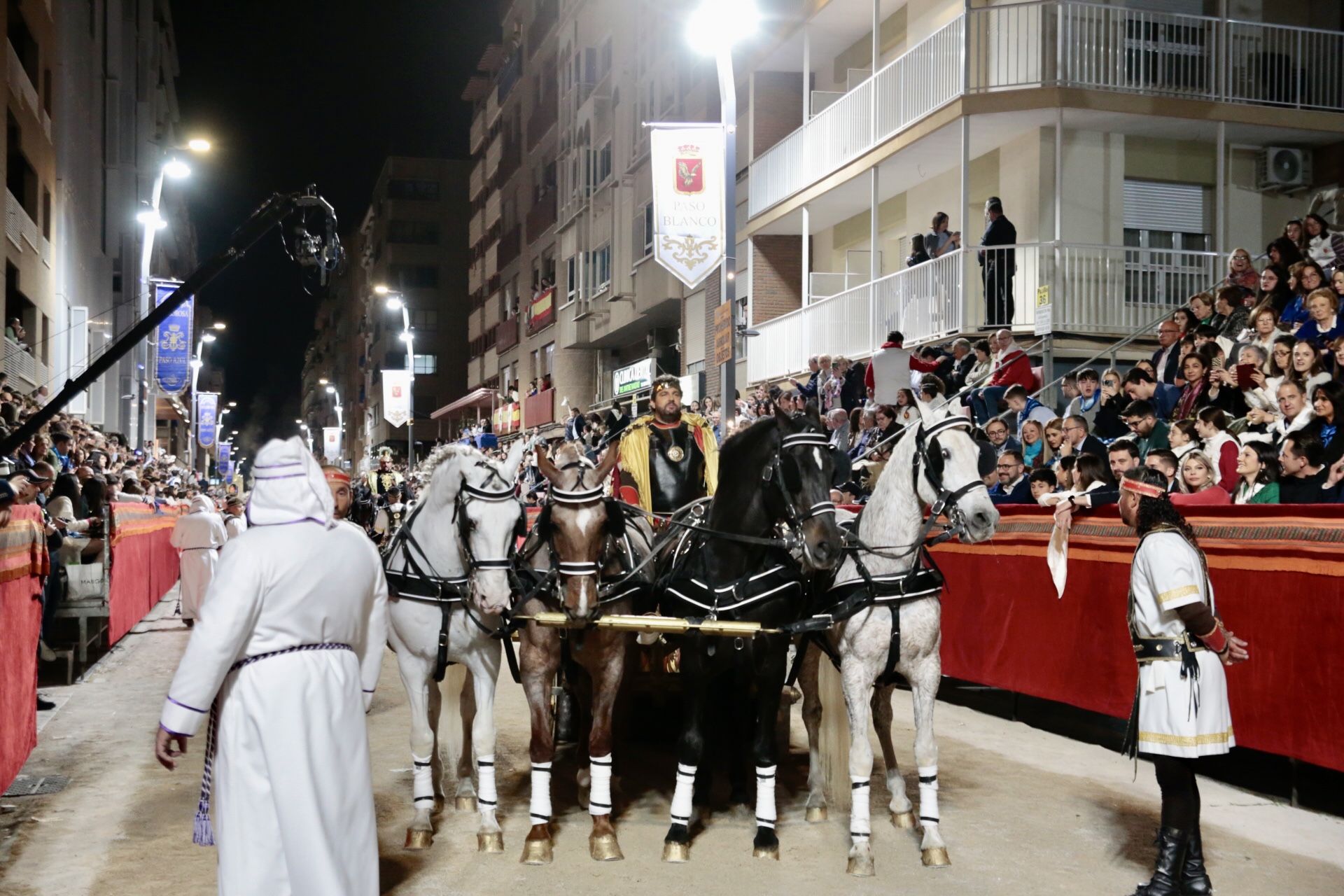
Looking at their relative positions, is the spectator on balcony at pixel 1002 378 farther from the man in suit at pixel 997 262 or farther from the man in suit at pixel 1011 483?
the man in suit at pixel 1011 483

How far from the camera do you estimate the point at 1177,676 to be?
6.54 meters

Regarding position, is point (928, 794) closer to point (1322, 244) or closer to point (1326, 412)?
point (1326, 412)

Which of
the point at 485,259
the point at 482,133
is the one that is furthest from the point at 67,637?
the point at 482,133

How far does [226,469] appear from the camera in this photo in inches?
4668

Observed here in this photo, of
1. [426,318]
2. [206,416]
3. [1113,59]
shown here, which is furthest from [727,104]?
[426,318]

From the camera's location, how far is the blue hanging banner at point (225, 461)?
362 feet

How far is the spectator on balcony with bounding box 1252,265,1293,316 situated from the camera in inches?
574

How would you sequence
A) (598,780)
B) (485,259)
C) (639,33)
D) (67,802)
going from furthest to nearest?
(485,259) < (639,33) < (67,802) < (598,780)

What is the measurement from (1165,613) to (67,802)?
7248mm

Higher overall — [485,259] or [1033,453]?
[485,259]

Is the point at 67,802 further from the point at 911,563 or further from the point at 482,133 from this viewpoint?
the point at 482,133

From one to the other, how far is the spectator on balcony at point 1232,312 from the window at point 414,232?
3292 inches

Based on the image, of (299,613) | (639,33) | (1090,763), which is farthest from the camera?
(639,33)

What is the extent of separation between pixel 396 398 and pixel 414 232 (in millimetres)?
40921
